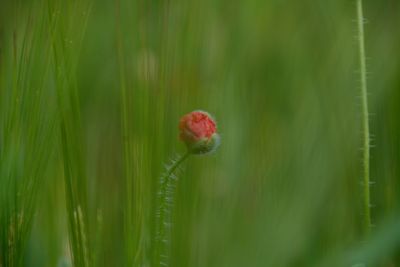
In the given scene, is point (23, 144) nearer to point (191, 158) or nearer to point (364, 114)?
point (191, 158)

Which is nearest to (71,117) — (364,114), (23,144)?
(23,144)

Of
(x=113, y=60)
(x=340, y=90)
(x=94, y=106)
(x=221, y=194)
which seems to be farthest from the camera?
(x=113, y=60)

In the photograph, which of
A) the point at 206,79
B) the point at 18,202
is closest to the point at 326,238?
the point at 206,79

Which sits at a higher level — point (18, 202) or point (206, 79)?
point (206, 79)

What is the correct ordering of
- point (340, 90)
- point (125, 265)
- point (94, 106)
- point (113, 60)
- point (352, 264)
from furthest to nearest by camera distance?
point (113, 60) → point (94, 106) → point (340, 90) → point (352, 264) → point (125, 265)

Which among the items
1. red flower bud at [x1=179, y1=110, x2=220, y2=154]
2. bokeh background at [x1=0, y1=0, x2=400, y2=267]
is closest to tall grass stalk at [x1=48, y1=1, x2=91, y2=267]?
bokeh background at [x1=0, y1=0, x2=400, y2=267]

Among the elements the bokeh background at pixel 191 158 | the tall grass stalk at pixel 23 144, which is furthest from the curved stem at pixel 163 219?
the tall grass stalk at pixel 23 144

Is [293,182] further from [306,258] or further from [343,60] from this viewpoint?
[343,60]
